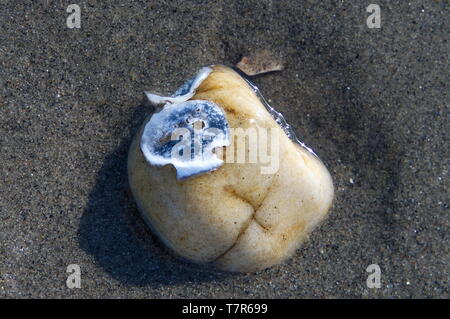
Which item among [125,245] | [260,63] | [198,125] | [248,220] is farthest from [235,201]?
[260,63]

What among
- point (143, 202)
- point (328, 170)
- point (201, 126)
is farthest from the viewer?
point (328, 170)

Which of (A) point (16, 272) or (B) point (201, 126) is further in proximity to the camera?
(A) point (16, 272)

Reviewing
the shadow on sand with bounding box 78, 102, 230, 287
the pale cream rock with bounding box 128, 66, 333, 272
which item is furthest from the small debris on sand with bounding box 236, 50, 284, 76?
the shadow on sand with bounding box 78, 102, 230, 287

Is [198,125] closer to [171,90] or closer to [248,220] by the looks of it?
[171,90]

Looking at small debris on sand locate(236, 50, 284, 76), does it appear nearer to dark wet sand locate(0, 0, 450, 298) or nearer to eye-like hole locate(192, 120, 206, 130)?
dark wet sand locate(0, 0, 450, 298)

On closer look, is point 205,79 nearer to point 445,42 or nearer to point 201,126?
point 201,126

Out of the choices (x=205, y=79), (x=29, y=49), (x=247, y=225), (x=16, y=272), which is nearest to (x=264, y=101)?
(x=205, y=79)

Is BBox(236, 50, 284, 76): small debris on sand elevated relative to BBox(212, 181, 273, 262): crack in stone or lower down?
elevated
